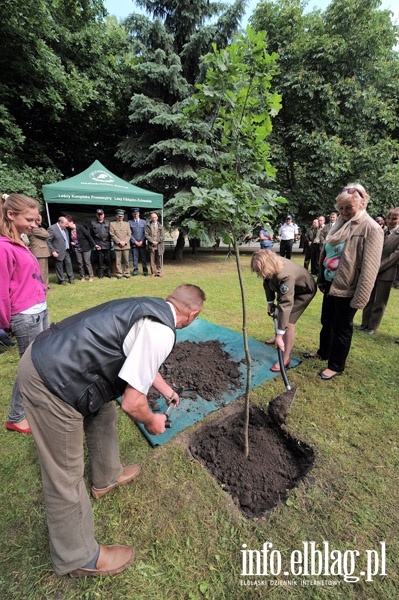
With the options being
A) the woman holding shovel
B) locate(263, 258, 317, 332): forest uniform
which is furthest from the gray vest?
locate(263, 258, 317, 332): forest uniform

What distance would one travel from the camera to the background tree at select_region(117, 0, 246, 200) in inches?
434

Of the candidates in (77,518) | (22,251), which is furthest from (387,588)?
(22,251)

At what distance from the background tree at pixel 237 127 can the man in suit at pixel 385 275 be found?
3837 millimetres

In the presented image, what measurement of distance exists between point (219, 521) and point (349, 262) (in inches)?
108

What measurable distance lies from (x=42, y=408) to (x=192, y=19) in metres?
16.4

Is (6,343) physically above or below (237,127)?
below

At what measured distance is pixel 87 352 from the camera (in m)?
1.30

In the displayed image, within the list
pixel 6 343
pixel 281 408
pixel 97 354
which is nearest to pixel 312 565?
pixel 281 408

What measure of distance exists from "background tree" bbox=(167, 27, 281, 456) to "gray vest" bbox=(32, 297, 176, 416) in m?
0.65

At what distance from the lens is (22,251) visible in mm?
2346

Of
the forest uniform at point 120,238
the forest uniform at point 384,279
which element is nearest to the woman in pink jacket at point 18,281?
the forest uniform at point 384,279

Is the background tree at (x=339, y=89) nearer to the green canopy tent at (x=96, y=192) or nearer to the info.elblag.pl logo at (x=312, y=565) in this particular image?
the green canopy tent at (x=96, y=192)

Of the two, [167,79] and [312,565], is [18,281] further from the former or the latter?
[167,79]

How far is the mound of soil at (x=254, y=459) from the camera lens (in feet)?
6.56
